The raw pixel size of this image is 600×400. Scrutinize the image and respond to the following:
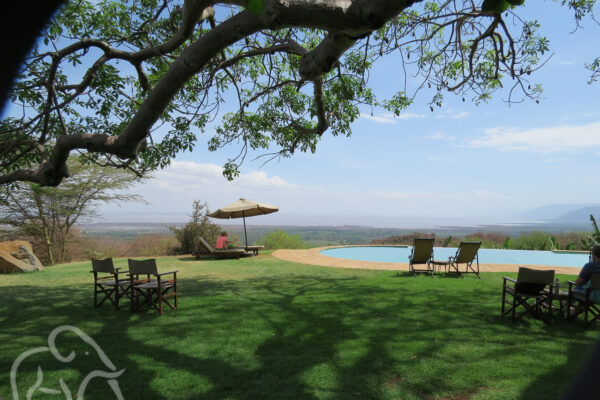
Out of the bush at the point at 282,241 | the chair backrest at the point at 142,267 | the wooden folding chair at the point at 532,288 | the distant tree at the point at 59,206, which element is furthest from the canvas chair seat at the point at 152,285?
the bush at the point at 282,241

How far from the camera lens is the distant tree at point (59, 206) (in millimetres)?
15492

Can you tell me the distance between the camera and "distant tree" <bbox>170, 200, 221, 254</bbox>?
16.5 metres

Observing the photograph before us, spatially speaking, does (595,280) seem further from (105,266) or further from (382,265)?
(105,266)

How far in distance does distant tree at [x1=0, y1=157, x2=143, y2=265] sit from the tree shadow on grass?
32.9 ft

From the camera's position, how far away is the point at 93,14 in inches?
263

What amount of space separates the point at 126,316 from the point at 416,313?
4.79 m

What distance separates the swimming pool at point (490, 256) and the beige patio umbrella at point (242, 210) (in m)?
3.54

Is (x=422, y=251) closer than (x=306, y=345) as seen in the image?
No

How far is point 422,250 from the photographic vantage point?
33.9 feet

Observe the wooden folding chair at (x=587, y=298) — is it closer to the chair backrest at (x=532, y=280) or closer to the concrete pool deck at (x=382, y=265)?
the chair backrest at (x=532, y=280)

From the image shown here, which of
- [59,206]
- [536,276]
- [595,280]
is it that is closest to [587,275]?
[595,280]

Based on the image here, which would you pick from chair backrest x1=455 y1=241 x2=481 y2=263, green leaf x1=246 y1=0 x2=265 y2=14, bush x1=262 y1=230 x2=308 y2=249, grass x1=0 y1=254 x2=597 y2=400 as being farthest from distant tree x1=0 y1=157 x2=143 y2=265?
green leaf x1=246 y1=0 x2=265 y2=14

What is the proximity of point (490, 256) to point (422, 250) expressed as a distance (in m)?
9.29

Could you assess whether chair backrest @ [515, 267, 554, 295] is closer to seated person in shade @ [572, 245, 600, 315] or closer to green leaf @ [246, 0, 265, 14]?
seated person in shade @ [572, 245, 600, 315]
